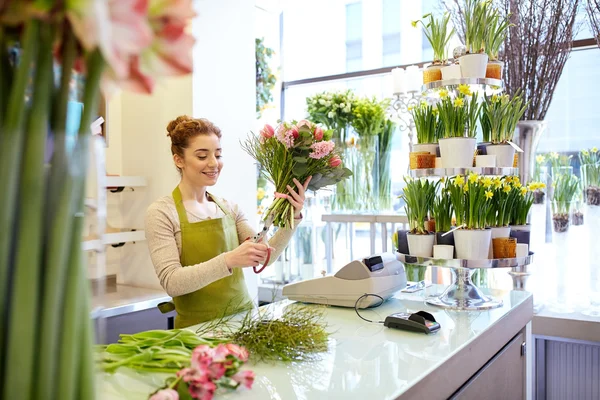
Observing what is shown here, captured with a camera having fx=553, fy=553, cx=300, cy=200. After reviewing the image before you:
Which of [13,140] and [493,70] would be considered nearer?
A: [13,140]

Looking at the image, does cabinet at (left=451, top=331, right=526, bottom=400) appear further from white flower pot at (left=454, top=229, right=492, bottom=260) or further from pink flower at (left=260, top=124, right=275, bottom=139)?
pink flower at (left=260, top=124, right=275, bottom=139)

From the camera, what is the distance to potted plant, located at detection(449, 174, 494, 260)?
208cm

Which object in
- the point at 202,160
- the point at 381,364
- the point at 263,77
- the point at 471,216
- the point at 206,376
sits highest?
the point at 263,77

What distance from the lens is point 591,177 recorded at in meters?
3.29

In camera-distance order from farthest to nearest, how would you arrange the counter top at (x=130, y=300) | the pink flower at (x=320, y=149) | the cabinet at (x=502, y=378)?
the counter top at (x=130, y=300)
the pink flower at (x=320, y=149)
the cabinet at (x=502, y=378)

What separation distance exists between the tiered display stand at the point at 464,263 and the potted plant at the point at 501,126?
57mm

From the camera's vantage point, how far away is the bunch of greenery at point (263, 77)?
5.11 metres

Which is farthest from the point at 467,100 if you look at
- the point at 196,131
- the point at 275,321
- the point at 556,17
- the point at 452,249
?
the point at 556,17

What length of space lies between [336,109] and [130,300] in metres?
2.28

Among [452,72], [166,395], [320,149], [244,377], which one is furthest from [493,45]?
[166,395]

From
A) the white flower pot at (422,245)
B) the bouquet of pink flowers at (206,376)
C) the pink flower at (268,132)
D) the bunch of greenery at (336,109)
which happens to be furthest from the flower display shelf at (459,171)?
the bunch of greenery at (336,109)

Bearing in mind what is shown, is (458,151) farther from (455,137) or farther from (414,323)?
Answer: (414,323)

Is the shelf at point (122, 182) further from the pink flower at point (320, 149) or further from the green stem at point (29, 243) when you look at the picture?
the green stem at point (29, 243)

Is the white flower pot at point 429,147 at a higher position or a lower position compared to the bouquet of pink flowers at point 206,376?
higher
